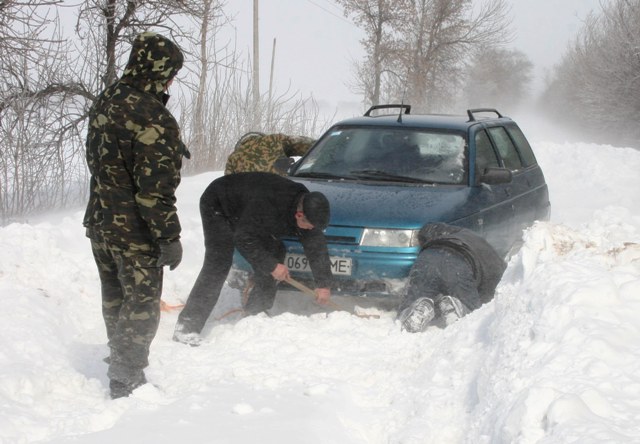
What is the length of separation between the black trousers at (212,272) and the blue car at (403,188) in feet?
0.77

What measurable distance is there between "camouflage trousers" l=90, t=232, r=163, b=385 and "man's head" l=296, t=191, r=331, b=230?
139 centimetres

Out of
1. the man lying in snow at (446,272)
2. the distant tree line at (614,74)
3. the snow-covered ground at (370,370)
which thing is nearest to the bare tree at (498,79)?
the distant tree line at (614,74)

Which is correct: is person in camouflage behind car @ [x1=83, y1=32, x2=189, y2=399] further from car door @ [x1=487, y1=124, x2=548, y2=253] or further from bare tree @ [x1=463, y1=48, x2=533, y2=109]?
bare tree @ [x1=463, y1=48, x2=533, y2=109]

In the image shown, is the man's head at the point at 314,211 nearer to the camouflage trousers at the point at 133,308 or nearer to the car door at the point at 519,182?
the camouflage trousers at the point at 133,308

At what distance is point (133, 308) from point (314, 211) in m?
1.58

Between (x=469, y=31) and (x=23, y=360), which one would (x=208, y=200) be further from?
(x=469, y=31)

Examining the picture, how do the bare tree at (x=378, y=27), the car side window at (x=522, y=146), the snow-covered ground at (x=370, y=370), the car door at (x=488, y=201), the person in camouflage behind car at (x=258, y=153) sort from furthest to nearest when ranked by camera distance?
the bare tree at (x=378, y=27) < the car side window at (x=522, y=146) < the person in camouflage behind car at (x=258, y=153) < the car door at (x=488, y=201) < the snow-covered ground at (x=370, y=370)

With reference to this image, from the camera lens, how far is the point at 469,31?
4016cm

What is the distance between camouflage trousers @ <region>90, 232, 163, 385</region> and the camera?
172 inches

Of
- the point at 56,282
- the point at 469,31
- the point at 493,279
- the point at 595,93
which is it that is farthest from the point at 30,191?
the point at 595,93

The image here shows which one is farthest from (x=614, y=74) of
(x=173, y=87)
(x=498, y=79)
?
(x=498, y=79)

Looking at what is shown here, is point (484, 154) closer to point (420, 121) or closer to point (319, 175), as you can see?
point (420, 121)

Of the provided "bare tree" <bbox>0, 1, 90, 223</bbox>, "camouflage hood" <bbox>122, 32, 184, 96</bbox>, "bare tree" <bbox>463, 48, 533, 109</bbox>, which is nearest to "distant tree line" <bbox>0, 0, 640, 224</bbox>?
"bare tree" <bbox>0, 1, 90, 223</bbox>

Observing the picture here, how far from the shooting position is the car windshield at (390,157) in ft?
22.5
